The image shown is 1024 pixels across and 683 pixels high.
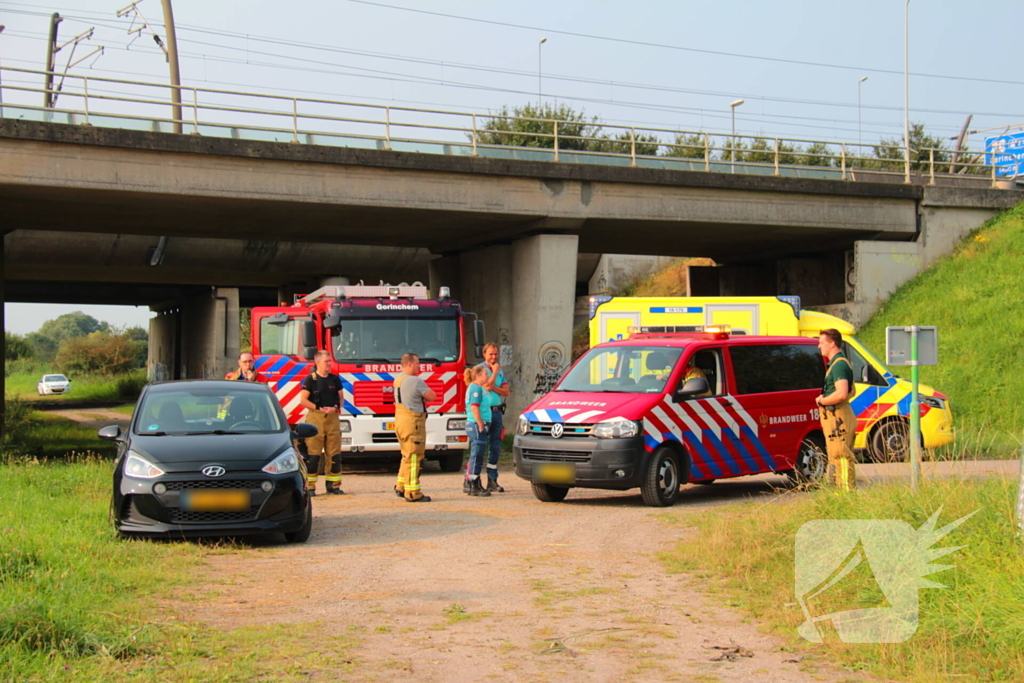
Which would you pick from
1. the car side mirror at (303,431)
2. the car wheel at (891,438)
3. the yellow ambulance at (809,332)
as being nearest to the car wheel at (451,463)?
the yellow ambulance at (809,332)

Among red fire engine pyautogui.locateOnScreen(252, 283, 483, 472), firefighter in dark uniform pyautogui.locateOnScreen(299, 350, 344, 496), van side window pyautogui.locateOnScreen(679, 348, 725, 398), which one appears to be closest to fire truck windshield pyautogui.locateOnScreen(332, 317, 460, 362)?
red fire engine pyautogui.locateOnScreen(252, 283, 483, 472)

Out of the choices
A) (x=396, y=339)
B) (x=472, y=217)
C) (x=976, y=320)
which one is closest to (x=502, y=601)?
(x=396, y=339)

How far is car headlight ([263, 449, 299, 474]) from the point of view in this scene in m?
9.64

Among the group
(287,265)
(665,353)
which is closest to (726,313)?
(665,353)

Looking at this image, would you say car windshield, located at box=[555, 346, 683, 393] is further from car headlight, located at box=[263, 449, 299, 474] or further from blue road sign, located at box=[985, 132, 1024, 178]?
blue road sign, located at box=[985, 132, 1024, 178]

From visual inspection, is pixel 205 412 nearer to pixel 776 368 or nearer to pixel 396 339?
pixel 396 339

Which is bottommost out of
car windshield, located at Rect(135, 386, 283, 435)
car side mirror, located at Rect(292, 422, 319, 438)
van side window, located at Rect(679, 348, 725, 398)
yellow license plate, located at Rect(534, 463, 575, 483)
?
yellow license plate, located at Rect(534, 463, 575, 483)

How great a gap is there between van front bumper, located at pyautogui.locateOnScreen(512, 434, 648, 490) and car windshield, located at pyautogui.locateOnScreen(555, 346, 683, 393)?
93 cm

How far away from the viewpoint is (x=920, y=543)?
7.16 metres

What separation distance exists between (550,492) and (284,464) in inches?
160

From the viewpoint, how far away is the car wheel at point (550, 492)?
12.9 meters

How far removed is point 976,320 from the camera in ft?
86.7

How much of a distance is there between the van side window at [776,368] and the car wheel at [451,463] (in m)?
5.98

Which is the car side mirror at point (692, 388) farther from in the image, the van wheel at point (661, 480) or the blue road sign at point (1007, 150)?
the blue road sign at point (1007, 150)
